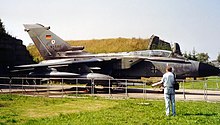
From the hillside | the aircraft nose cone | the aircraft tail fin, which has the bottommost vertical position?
the aircraft nose cone

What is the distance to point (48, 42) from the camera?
87.9 ft

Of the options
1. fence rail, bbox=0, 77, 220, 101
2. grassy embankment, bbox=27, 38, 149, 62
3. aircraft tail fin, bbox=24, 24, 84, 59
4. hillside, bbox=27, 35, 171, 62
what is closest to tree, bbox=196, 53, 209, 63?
hillside, bbox=27, 35, 171, 62

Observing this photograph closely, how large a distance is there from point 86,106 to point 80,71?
376 inches

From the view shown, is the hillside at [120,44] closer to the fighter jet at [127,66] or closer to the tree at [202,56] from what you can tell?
the tree at [202,56]

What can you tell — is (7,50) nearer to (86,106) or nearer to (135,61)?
(135,61)

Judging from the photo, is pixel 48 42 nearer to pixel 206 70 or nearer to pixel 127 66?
pixel 127 66

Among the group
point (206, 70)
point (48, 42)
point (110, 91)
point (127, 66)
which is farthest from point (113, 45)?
point (110, 91)

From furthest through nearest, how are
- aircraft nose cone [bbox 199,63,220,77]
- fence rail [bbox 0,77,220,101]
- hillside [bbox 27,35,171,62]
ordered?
hillside [bbox 27,35,171,62] → aircraft nose cone [bbox 199,63,220,77] → fence rail [bbox 0,77,220,101]

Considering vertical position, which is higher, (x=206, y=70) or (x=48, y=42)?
(x=48, y=42)

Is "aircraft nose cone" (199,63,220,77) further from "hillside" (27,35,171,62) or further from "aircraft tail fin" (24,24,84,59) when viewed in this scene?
"hillside" (27,35,171,62)

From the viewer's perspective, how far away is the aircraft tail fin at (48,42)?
1051 inches

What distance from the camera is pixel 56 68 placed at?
23844mm

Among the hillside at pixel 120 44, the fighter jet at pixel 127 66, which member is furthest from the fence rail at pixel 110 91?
the hillside at pixel 120 44

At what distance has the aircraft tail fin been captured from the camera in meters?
26.7
